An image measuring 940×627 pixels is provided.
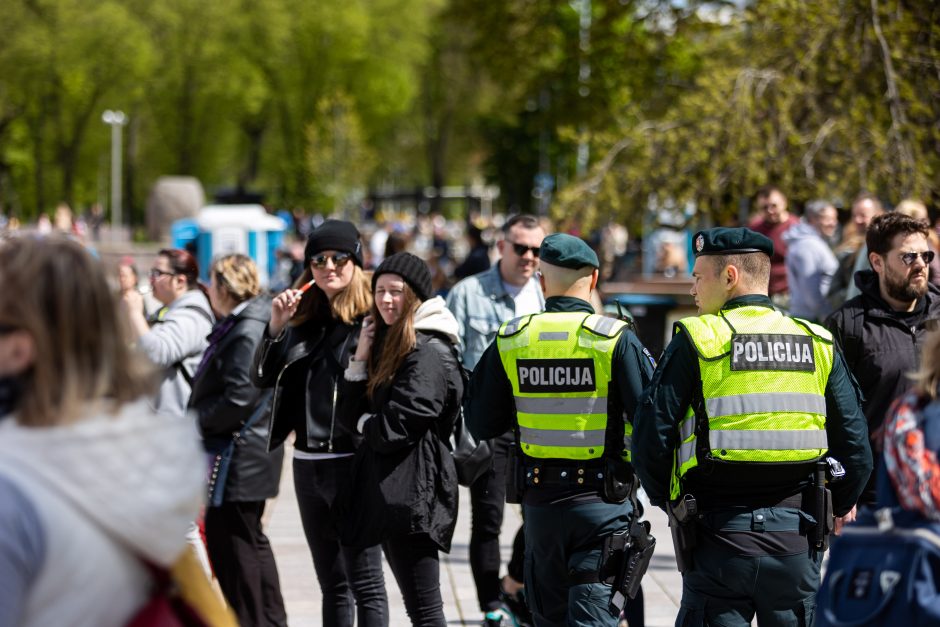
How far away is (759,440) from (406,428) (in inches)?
55.6

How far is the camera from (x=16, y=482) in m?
2.24

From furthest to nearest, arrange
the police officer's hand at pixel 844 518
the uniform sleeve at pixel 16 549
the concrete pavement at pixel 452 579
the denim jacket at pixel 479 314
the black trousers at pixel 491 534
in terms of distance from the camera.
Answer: the denim jacket at pixel 479 314, the concrete pavement at pixel 452 579, the black trousers at pixel 491 534, the police officer's hand at pixel 844 518, the uniform sleeve at pixel 16 549

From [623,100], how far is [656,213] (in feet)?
9.45

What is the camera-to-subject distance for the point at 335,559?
18.6 ft

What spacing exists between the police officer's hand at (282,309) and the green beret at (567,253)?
42.7 inches

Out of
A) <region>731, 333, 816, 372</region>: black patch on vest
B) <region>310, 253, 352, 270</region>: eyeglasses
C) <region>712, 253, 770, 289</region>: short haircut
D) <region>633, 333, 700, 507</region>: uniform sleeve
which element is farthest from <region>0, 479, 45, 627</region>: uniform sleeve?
<region>310, 253, 352, 270</region>: eyeglasses

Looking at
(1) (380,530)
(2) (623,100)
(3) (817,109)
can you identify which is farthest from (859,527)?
(2) (623,100)

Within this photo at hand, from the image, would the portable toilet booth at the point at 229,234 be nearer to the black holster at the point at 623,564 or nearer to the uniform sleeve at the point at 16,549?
the black holster at the point at 623,564

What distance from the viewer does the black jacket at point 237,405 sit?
5.92 m

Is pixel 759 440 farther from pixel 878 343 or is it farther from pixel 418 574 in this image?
pixel 878 343

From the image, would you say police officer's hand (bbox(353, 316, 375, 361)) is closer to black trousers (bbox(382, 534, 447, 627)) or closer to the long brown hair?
the long brown hair

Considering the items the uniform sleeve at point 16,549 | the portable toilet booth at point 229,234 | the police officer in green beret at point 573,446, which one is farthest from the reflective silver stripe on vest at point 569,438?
the portable toilet booth at point 229,234

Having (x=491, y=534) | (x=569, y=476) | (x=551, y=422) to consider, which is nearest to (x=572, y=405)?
(x=551, y=422)

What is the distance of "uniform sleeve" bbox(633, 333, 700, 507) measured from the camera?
438cm
